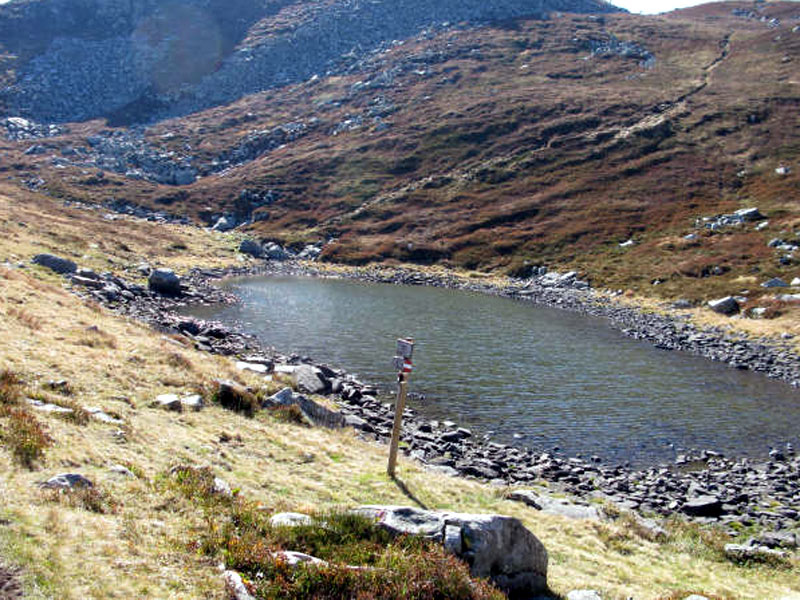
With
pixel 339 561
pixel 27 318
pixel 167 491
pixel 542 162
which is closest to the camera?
pixel 339 561

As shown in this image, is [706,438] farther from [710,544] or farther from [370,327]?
[370,327]

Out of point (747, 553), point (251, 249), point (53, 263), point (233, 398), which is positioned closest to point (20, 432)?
point (233, 398)

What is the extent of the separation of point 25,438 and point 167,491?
290 centimetres

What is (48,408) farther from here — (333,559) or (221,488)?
(333,559)

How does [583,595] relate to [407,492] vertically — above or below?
above

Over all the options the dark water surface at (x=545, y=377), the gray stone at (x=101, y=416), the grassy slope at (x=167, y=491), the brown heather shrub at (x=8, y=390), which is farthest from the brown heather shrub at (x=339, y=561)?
the dark water surface at (x=545, y=377)

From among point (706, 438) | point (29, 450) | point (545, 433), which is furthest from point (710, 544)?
point (29, 450)

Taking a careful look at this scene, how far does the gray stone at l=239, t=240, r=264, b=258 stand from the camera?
89.2m

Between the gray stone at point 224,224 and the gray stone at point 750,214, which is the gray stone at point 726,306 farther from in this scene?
the gray stone at point 224,224

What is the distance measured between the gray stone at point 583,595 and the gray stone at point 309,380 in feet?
61.0

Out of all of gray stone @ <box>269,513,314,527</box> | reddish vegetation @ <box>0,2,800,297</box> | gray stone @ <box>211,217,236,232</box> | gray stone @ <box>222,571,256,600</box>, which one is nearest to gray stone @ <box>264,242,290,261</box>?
reddish vegetation @ <box>0,2,800,297</box>

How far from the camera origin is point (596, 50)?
164m

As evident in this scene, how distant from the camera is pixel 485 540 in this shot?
9258 mm

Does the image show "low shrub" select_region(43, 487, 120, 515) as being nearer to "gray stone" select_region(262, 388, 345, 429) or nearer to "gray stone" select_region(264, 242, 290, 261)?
"gray stone" select_region(262, 388, 345, 429)
